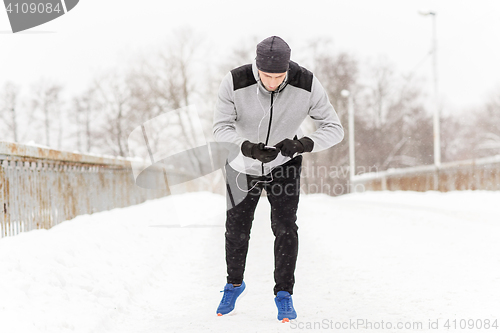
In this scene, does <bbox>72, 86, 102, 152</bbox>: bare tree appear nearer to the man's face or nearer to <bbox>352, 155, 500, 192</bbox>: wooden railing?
<bbox>352, 155, 500, 192</bbox>: wooden railing

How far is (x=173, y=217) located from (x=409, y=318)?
24.6 ft

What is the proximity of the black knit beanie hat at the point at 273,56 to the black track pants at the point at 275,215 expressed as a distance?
2.26 feet

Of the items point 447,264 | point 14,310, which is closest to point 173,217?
point 447,264

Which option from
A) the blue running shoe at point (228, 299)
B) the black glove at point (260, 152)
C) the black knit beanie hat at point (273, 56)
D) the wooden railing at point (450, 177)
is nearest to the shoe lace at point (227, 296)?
the blue running shoe at point (228, 299)

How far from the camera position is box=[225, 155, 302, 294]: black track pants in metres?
3.24

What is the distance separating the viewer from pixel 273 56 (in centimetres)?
292

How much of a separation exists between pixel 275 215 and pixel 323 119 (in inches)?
30.2

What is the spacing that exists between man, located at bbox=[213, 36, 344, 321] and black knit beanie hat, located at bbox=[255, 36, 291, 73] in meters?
0.09

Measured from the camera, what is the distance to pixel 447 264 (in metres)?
4.71

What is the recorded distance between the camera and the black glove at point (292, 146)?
2.98 metres

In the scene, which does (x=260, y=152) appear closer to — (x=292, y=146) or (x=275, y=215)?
(x=292, y=146)

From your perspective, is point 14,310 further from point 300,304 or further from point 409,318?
point 409,318

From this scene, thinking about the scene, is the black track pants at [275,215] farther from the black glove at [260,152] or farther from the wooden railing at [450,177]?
the wooden railing at [450,177]

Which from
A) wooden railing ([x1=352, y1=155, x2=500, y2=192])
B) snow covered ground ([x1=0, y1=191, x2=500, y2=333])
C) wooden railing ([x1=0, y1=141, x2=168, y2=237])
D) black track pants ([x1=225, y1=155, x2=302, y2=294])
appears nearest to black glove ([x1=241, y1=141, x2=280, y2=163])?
black track pants ([x1=225, y1=155, x2=302, y2=294])
